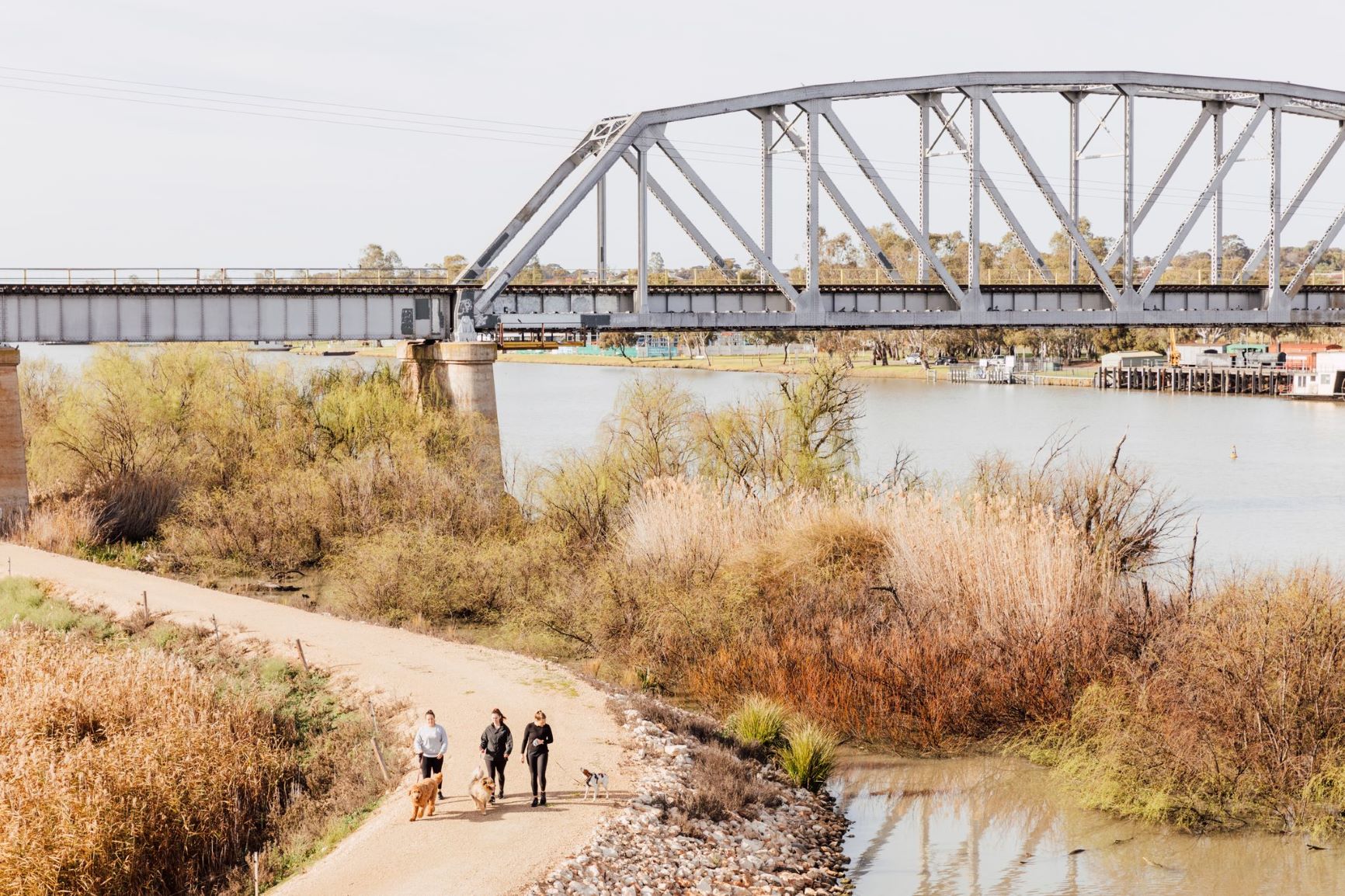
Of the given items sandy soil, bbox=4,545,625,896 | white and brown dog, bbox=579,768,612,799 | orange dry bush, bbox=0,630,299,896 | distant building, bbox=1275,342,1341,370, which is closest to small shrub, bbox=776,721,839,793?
sandy soil, bbox=4,545,625,896

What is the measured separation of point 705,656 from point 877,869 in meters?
8.20

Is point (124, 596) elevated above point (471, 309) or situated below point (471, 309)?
below

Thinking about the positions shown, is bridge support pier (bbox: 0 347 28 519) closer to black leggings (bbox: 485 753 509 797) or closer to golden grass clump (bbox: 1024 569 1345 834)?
black leggings (bbox: 485 753 509 797)

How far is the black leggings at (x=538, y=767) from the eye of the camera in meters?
18.3

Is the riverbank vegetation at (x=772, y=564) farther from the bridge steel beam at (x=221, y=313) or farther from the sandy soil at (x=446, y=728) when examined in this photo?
the bridge steel beam at (x=221, y=313)

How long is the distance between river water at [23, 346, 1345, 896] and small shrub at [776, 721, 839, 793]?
0.49m

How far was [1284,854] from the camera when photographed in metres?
20.0

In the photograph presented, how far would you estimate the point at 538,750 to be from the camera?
18234 mm

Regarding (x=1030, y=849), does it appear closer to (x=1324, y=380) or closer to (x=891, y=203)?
(x=891, y=203)

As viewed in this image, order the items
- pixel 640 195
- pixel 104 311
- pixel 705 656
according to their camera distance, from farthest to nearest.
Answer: pixel 640 195 < pixel 104 311 < pixel 705 656

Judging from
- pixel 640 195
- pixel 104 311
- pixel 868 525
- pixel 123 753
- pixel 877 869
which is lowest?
pixel 877 869

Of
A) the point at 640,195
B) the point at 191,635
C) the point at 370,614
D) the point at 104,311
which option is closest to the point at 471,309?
the point at 640,195

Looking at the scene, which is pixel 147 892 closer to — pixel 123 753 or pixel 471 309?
Result: pixel 123 753

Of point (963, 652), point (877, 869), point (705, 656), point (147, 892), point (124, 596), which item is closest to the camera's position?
point (147, 892)
